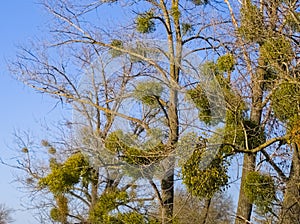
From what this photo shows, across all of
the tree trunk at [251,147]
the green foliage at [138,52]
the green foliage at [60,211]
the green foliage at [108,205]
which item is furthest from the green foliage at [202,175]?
the green foliage at [60,211]

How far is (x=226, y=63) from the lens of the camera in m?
3.81

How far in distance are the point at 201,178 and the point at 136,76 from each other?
125 cm

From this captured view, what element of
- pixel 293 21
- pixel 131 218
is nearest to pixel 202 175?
pixel 293 21

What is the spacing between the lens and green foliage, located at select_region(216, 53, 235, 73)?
3.79 m

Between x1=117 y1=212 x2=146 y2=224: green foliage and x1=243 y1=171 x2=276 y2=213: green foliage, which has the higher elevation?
x1=243 y1=171 x2=276 y2=213: green foliage

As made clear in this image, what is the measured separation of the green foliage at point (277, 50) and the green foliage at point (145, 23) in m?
1.49

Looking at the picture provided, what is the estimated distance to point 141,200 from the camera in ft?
17.0

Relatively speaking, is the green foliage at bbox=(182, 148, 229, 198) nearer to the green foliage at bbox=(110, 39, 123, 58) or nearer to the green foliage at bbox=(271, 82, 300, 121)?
the green foliage at bbox=(271, 82, 300, 121)

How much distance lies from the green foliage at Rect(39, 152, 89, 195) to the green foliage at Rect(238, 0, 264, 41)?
5.40 feet

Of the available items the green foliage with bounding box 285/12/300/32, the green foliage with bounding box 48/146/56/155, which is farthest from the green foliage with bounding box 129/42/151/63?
the green foliage with bounding box 48/146/56/155

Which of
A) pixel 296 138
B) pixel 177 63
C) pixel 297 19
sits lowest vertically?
pixel 296 138

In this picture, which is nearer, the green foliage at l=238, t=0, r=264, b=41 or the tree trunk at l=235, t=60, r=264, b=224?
the green foliage at l=238, t=0, r=264, b=41

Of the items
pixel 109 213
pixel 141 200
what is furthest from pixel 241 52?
pixel 141 200

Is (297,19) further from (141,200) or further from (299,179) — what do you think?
(141,200)
